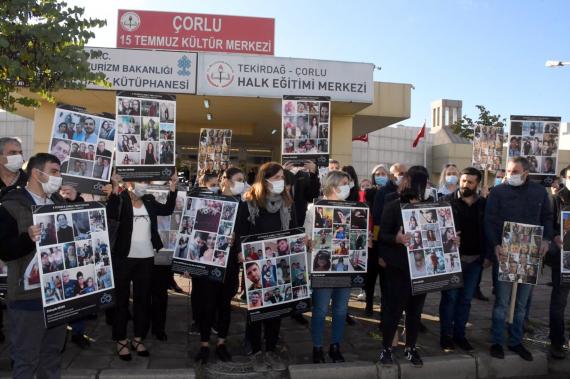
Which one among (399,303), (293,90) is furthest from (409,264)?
(293,90)

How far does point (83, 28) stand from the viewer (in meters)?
7.20

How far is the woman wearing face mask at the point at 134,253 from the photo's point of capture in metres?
4.86

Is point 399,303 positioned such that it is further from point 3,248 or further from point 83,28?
point 83,28

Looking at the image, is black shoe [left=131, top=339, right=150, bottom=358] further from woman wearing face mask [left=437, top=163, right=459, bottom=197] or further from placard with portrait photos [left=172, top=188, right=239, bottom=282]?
woman wearing face mask [left=437, top=163, right=459, bottom=197]

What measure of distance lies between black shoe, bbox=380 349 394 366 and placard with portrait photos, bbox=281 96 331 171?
9.32ft

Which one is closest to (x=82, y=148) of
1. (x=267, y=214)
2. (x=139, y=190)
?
(x=139, y=190)

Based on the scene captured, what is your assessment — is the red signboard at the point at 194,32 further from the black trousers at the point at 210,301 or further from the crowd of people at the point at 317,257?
the black trousers at the point at 210,301

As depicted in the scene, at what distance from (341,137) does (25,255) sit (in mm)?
12681

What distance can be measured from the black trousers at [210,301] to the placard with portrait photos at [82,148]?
143cm

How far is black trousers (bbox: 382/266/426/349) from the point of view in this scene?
4.81 m

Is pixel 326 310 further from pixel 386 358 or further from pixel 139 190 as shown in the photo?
pixel 139 190

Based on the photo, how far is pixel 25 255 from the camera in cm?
344

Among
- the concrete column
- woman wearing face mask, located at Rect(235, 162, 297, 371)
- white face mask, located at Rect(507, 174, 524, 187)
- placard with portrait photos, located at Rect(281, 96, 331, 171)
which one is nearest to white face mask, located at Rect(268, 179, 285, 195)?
woman wearing face mask, located at Rect(235, 162, 297, 371)

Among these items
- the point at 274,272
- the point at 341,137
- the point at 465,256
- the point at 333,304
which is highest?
the point at 341,137
